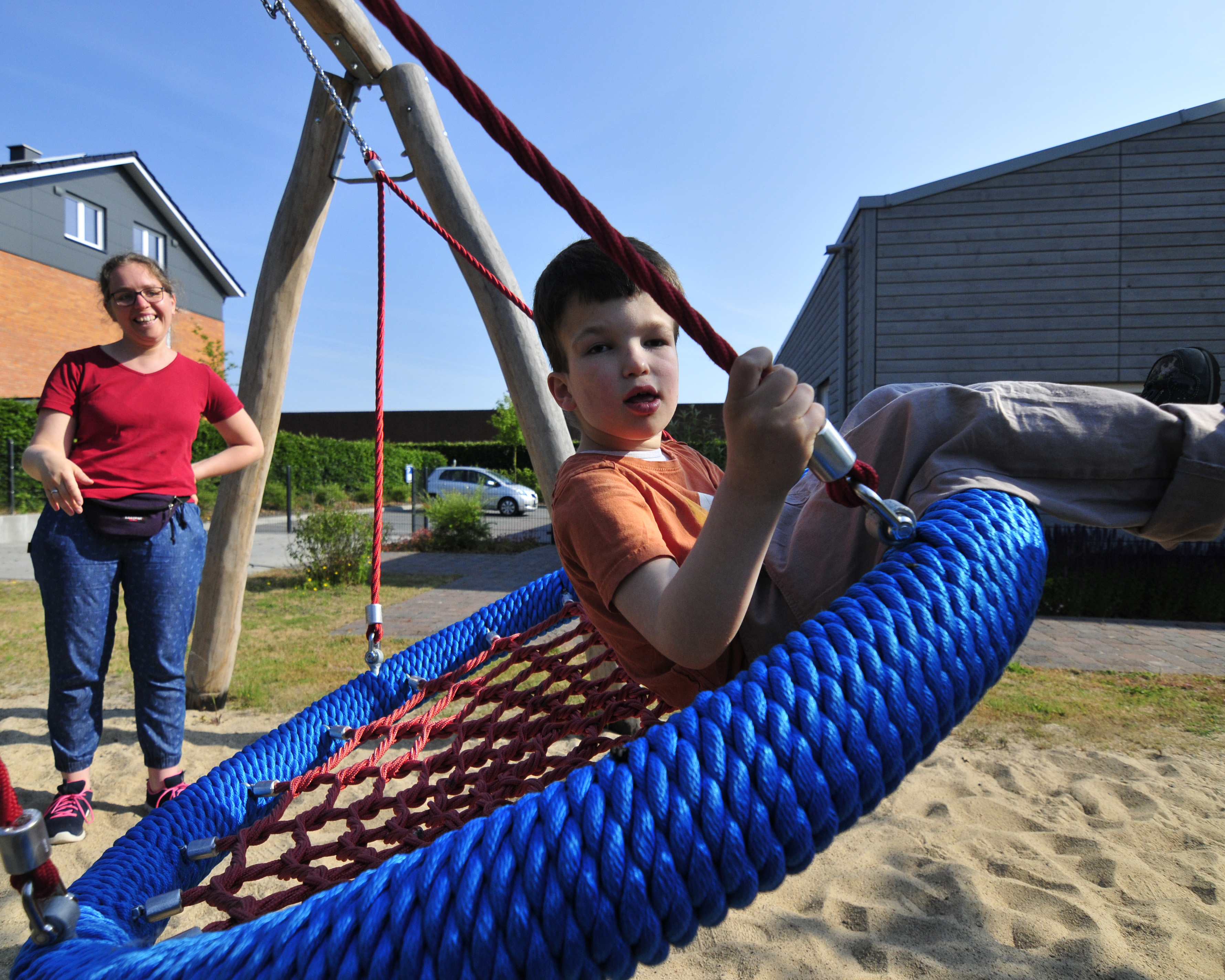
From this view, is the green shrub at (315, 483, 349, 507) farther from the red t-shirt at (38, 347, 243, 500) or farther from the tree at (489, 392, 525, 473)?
the red t-shirt at (38, 347, 243, 500)

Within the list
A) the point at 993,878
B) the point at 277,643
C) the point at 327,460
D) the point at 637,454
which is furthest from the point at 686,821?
the point at 327,460

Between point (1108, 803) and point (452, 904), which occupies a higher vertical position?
point (452, 904)

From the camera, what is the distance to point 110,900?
1028mm

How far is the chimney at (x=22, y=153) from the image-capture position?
1873cm

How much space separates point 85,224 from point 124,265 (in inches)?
836

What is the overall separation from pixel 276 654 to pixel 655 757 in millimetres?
4789

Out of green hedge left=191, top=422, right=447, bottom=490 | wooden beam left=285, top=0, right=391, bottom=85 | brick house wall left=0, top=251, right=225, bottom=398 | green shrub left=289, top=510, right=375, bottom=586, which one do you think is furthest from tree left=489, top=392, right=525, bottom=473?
wooden beam left=285, top=0, right=391, bottom=85

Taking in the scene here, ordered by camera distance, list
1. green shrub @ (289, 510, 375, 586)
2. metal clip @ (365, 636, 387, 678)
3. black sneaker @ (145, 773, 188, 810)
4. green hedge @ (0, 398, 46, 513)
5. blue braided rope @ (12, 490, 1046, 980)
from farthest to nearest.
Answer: green hedge @ (0, 398, 46, 513) < green shrub @ (289, 510, 375, 586) < black sneaker @ (145, 773, 188, 810) < metal clip @ (365, 636, 387, 678) < blue braided rope @ (12, 490, 1046, 980)

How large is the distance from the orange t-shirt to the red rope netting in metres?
0.14

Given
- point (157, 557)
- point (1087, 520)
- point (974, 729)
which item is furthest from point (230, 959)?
point (974, 729)

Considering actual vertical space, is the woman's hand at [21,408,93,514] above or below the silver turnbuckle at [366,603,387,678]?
above

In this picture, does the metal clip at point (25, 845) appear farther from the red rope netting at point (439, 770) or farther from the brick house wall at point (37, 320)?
the brick house wall at point (37, 320)

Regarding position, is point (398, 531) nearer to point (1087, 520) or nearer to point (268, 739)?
point (268, 739)

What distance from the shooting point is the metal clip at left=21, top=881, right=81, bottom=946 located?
772 millimetres
